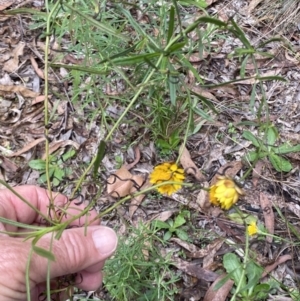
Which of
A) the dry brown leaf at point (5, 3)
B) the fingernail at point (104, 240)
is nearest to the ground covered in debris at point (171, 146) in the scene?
the dry brown leaf at point (5, 3)

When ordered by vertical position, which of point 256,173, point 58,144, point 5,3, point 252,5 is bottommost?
point 58,144

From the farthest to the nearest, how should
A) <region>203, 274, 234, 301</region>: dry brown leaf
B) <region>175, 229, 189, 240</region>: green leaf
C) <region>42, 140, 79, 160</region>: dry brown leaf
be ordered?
1. <region>42, 140, 79, 160</region>: dry brown leaf
2. <region>175, 229, 189, 240</region>: green leaf
3. <region>203, 274, 234, 301</region>: dry brown leaf

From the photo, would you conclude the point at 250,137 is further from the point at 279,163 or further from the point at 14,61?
the point at 14,61

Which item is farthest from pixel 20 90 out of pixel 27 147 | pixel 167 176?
pixel 167 176

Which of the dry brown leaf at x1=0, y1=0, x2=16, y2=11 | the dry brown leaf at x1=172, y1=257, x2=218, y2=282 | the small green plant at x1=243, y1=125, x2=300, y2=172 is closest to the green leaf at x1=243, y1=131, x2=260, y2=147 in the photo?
the small green plant at x1=243, y1=125, x2=300, y2=172

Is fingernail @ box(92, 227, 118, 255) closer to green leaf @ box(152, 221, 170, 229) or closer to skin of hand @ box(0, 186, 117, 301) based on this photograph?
skin of hand @ box(0, 186, 117, 301)

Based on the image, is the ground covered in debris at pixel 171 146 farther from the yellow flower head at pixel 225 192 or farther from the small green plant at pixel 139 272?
the yellow flower head at pixel 225 192

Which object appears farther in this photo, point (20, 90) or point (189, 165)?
point (20, 90)
